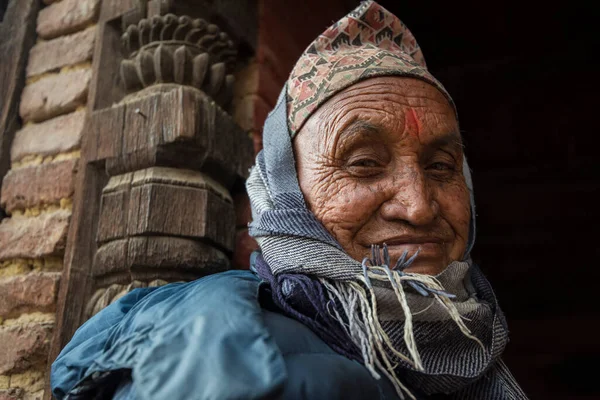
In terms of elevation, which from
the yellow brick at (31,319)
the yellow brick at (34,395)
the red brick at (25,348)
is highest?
the yellow brick at (31,319)

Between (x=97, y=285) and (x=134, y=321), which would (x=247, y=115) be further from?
(x=134, y=321)

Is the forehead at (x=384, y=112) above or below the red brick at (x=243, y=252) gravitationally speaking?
above

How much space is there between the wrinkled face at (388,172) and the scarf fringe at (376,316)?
0.43 feet

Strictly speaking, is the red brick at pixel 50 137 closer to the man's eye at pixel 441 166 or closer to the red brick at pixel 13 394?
the red brick at pixel 13 394

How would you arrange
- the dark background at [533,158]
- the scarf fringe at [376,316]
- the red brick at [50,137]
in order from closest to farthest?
the scarf fringe at [376,316]
the red brick at [50,137]
the dark background at [533,158]

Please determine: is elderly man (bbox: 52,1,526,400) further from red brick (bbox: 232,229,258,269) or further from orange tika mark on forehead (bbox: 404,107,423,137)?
red brick (bbox: 232,229,258,269)

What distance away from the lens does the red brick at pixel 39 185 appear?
1.58 m

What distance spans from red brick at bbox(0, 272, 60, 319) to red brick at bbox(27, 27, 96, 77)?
0.81 m

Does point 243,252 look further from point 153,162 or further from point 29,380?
point 29,380

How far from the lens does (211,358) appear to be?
0.71 metres

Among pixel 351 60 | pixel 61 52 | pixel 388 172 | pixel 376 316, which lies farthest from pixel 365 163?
pixel 61 52

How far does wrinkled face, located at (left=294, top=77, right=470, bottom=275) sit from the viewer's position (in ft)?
3.85

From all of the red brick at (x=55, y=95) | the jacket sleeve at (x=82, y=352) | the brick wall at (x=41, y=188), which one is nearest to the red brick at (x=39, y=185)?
the brick wall at (x=41, y=188)

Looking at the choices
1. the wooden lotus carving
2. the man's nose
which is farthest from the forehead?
the wooden lotus carving
